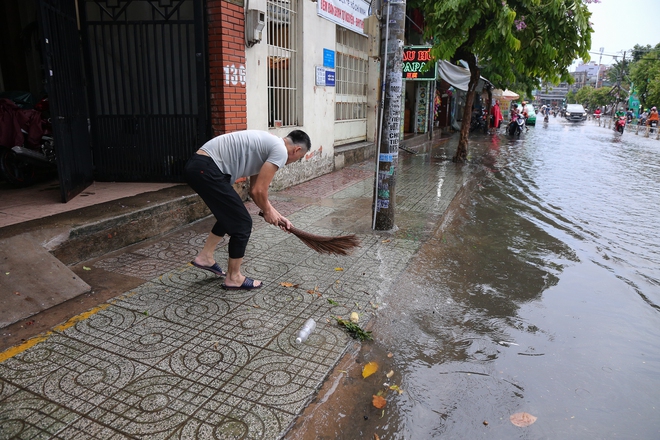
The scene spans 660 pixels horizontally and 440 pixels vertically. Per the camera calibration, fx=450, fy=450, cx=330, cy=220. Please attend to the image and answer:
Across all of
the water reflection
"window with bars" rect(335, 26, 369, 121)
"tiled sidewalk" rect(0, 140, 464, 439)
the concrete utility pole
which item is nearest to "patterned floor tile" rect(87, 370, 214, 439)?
"tiled sidewalk" rect(0, 140, 464, 439)

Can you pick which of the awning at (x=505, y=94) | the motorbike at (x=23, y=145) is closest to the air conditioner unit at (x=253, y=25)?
the motorbike at (x=23, y=145)

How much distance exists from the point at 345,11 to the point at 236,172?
7747mm

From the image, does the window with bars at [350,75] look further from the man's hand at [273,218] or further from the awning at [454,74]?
the man's hand at [273,218]

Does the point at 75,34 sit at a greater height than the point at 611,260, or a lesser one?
greater

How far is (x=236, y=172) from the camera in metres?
3.91

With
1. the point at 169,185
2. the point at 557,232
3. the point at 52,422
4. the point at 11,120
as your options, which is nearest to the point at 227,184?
the point at 52,422

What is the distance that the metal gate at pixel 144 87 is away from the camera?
6207mm

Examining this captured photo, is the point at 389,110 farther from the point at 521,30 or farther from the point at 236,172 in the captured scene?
the point at 521,30

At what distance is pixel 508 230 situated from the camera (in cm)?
664

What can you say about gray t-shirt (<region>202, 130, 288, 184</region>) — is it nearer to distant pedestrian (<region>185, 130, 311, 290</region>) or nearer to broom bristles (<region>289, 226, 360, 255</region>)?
distant pedestrian (<region>185, 130, 311, 290</region>)

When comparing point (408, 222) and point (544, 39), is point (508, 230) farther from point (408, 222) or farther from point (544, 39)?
point (544, 39)

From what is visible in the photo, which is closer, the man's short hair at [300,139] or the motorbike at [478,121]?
the man's short hair at [300,139]

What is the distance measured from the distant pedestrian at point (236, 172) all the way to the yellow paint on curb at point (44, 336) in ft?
3.41

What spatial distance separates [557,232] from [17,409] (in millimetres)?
6637
